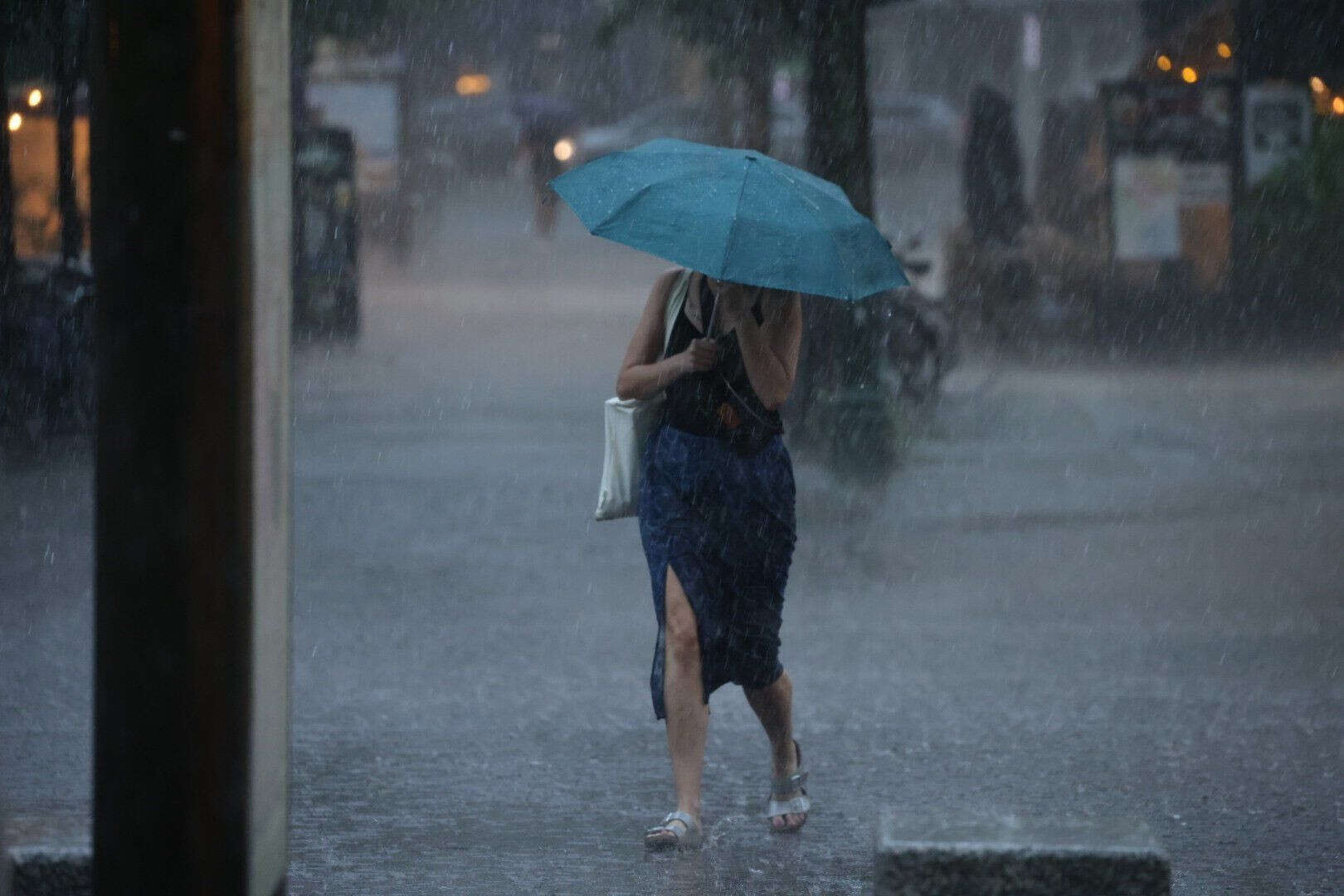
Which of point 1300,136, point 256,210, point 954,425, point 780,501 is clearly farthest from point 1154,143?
point 256,210

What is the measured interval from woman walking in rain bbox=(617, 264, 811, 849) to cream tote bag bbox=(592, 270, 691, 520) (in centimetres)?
7

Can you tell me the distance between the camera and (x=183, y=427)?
3.21 meters

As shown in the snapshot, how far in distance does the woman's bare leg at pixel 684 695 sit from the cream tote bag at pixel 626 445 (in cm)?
29

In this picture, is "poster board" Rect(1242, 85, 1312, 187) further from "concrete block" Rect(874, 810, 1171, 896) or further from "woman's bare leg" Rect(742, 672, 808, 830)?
"concrete block" Rect(874, 810, 1171, 896)

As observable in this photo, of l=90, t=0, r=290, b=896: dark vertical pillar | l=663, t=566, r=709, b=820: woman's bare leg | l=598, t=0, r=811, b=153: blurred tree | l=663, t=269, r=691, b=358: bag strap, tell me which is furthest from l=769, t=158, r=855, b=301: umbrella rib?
l=598, t=0, r=811, b=153: blurred tree

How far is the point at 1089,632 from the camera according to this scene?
25.2 ft

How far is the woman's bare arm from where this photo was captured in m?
4.92

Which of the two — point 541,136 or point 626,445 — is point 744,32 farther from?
point 541,136

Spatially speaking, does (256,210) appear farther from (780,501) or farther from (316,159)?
(316,159)

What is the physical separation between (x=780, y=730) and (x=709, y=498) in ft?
2.29

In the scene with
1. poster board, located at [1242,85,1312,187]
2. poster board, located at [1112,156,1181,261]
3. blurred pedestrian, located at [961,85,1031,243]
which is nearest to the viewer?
poster board, located at [1112,156,1181,261]

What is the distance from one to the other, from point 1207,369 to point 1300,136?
187 inches

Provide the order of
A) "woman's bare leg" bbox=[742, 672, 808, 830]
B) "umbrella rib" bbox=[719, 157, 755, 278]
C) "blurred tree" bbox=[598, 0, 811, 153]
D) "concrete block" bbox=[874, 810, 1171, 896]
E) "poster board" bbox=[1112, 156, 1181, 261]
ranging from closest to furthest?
1. "concrete block" bbox=[874, 810, 1171, 896]
2. "umbrella rib" bbox=[719, 157, 755, 278]
3. "woman's bare leg" bbox=[742, 672, 808, 830]
4. "blurred tree" bbox=[598, 0, 811, 153]
5. "poster board" bbox=[1112, 156, 1181, 261]

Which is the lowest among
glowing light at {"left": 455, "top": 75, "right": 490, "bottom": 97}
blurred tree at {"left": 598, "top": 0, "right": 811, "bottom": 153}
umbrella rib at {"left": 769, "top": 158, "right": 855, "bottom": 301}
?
umbrella rib at {"left": 769, "top": 158, "right": 855, "bottom": 301}
